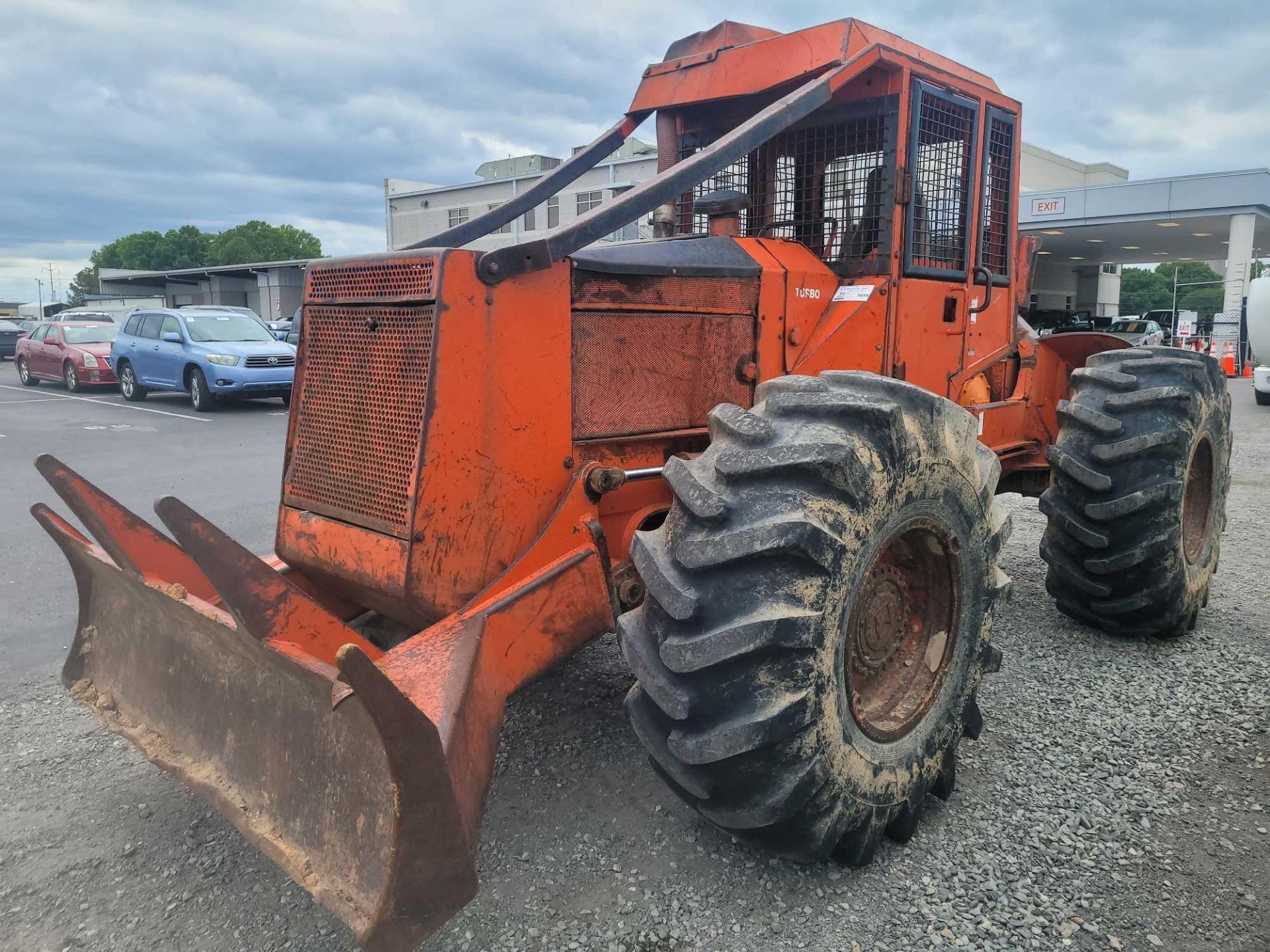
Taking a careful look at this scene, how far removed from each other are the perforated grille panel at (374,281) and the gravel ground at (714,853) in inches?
70.3

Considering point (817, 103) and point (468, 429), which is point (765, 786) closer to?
point (468, 429)

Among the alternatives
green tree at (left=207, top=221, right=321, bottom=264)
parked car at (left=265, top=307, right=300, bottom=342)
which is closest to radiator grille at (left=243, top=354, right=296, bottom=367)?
parked car at (left=265, top=307, right=300, bottom=342)

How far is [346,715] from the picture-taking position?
7.88 feet

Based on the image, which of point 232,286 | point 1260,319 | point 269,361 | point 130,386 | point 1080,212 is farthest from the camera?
point 232,286

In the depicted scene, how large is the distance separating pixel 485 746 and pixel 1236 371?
2802 cm

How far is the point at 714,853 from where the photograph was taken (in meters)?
2.96

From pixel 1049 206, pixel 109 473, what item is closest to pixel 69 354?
pixel 109 473

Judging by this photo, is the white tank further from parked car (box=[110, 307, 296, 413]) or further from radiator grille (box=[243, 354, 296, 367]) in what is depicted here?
radiator grille (box=[243, 354, 296, 367])

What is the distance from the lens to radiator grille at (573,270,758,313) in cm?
315

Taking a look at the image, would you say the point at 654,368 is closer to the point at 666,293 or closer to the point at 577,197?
the point at 666,293

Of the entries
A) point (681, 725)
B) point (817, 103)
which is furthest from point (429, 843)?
point (817, 103)

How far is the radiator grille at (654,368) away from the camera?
10.5ft

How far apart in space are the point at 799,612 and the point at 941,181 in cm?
258

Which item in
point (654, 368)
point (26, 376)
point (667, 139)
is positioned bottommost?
point (26, 376)
